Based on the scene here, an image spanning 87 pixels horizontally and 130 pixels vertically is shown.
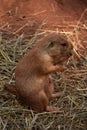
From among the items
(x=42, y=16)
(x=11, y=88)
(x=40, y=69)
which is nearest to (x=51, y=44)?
(x=40, y=69)

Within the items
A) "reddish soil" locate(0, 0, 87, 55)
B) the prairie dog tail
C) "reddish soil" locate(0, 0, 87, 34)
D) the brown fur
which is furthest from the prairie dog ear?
"reddish soil" locate(0, 0, 87, 34)

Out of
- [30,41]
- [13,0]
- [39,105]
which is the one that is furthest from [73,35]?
[39,105]

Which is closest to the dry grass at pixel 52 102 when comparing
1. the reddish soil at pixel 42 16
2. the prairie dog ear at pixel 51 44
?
the reddish soil at pixel 42 16

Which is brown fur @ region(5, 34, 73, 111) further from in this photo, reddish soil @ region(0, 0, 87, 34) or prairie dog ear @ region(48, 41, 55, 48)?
reddish soil @ region(0, 0, 87, 34)

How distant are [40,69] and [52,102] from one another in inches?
26.6

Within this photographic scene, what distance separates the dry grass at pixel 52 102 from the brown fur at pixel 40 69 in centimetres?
15

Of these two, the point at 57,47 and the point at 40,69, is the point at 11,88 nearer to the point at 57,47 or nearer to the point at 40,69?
the point at 40,69

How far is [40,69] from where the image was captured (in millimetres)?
5312

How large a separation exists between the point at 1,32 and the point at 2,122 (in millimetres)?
1964

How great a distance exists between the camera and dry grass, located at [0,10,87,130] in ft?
17.8

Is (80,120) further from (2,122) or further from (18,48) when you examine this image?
(18,48)

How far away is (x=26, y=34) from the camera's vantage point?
7047mm

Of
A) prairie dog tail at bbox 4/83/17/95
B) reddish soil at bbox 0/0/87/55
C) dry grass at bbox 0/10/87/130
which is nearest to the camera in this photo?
dry grass at bbox 0/10/87/130

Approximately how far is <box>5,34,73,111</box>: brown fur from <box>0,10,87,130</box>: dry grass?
147 mm
